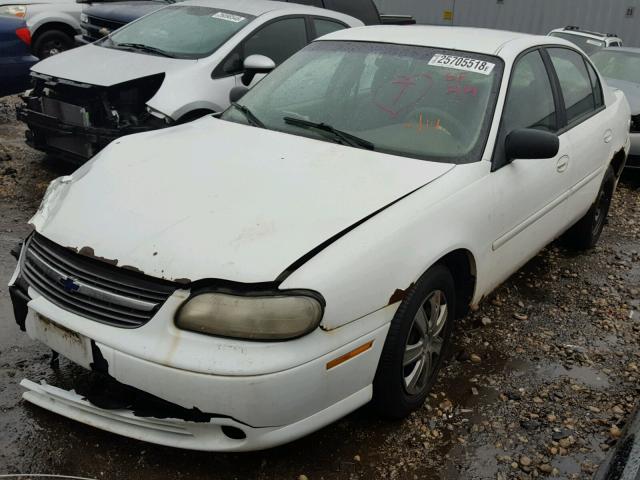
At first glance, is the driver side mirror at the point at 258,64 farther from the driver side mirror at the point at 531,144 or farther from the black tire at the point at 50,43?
the black tire at the point at 50,43

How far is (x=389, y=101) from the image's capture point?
3.41 m

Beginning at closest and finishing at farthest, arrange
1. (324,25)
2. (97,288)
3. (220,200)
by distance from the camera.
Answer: (97,288), (220,200), (324,25)

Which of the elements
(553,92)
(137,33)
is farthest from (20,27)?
(553,92)

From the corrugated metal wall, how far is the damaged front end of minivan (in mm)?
12982

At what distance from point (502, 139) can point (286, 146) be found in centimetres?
112

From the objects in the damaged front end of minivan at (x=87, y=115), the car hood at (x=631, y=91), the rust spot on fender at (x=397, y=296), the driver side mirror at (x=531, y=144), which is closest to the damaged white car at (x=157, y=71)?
the damaged front end of minivan at (x=87, y=115)

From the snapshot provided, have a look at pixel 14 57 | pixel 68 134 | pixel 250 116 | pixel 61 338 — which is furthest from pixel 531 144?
pixel 14 57

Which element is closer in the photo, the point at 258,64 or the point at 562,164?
the point at 562,164

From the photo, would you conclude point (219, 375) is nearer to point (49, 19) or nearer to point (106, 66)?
point (106, 66)

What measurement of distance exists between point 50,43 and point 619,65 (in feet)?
28.0

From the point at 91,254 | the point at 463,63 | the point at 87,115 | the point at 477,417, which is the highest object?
the point at 463,63

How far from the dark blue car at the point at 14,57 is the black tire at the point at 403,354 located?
20.2 feet

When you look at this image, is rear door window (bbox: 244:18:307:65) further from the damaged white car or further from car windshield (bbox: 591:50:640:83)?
car windshield (bbox: 591:50:640:83)

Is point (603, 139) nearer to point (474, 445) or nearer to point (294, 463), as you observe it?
point (474, 445)
